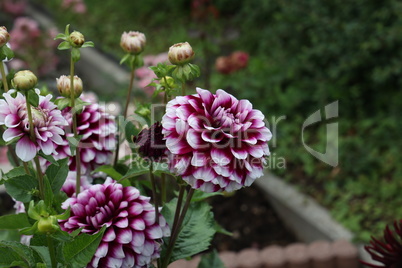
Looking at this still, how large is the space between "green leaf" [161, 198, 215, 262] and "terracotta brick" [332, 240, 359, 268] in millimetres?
1120

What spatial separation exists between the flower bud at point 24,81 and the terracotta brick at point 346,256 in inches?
57.6

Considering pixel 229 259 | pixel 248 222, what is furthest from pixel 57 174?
pixel 248 222

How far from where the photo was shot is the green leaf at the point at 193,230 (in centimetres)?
87

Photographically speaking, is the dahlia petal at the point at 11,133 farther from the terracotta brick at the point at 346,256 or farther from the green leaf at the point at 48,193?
the terracotta brick at the point at 346,256

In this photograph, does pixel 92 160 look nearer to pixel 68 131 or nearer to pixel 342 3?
pixel 68 131

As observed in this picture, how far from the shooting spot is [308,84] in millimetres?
2842

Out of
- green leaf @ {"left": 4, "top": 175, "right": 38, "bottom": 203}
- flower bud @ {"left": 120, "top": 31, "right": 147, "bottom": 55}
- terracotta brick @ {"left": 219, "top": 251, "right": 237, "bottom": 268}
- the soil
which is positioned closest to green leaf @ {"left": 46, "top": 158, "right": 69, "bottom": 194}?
green leaf @ {"left": 4, "top": 175, "right": 38, "bottom": 203}

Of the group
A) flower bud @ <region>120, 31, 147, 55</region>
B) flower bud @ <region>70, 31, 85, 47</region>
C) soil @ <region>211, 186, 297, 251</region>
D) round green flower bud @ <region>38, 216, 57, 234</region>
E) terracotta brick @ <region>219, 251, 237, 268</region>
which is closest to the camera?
round green flower bud @ <region>38, 216, 57, 234</region>

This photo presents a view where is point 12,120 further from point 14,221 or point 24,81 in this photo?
point 14,221

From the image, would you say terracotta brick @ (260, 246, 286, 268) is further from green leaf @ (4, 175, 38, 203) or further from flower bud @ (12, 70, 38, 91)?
flower bud @ (12, 70, 38, 91)

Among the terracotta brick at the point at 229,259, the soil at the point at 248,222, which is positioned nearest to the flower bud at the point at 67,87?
the terracotta brick at the point at 229,259

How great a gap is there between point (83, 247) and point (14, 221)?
0.14 m

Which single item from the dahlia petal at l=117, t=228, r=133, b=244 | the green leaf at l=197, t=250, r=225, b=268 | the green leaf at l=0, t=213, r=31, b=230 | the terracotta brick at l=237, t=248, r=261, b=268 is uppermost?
the green leaf at l=0, t=213, r=31, b=230

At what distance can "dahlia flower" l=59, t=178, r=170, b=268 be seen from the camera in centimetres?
75
